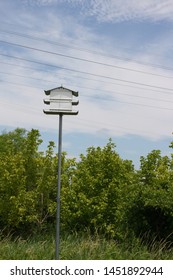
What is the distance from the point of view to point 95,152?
12.1m

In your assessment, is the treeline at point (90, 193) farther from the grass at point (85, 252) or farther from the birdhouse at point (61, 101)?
the birdhouse at point (61, 101)

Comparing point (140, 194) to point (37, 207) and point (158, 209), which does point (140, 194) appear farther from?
point (37, 207)

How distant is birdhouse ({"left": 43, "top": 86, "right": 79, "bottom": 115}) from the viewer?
643 cm

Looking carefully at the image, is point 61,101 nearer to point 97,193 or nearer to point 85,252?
point 85,252

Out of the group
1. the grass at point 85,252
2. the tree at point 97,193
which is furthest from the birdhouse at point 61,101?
the tree at point 97,193

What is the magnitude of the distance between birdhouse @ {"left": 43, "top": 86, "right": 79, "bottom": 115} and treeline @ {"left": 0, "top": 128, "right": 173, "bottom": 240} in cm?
265

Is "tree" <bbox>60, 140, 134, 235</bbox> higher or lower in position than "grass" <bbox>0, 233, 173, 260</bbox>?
higher

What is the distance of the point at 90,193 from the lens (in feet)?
37.3

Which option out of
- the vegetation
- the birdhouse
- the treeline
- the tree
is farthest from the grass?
the tree

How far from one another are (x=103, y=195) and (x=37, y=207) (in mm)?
2682

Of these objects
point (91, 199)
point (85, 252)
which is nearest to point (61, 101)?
point (85, 252)

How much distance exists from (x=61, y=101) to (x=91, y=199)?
5.20 meters

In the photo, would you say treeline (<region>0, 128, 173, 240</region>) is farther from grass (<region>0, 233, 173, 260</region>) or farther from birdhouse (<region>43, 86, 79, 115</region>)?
birdhouse (<region>43, 86, 79, 115</region>)

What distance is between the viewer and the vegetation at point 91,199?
7.98 meters
